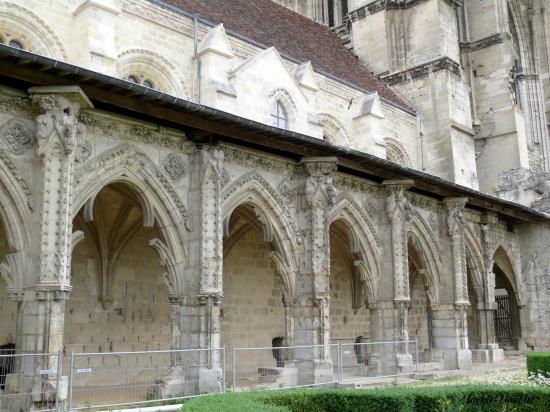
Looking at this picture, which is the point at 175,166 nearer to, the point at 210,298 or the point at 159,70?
the point at 210,298

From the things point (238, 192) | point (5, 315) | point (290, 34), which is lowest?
point (5, 315)

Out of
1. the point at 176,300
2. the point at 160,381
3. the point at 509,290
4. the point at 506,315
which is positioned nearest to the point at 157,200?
A: the point at 176,300

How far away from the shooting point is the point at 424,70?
24812 millimetres

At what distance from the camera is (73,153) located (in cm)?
941

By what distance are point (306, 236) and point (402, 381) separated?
3528 mm

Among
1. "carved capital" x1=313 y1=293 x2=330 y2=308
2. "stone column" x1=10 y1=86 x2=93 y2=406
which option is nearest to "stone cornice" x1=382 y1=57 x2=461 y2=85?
"carved capital" x1=313 y1=293 x2=330 y2=308

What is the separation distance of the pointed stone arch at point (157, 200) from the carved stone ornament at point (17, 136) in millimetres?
1265

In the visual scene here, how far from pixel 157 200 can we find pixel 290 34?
12670 mm

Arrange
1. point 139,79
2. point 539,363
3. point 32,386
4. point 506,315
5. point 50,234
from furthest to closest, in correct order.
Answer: point 506,315 → point 139,79 → point 539,363 → point 50,234 → point 32,386

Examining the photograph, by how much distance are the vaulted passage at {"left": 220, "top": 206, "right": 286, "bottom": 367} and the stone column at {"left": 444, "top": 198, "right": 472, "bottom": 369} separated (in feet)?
15.1

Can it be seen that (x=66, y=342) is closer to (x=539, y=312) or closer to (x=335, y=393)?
(x=335, y=393)

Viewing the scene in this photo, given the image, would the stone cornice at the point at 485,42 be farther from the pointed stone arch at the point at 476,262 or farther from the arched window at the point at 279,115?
the arched window at the point at 279,115

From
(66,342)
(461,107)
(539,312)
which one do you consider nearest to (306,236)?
(66,342)

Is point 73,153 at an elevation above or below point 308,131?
below
